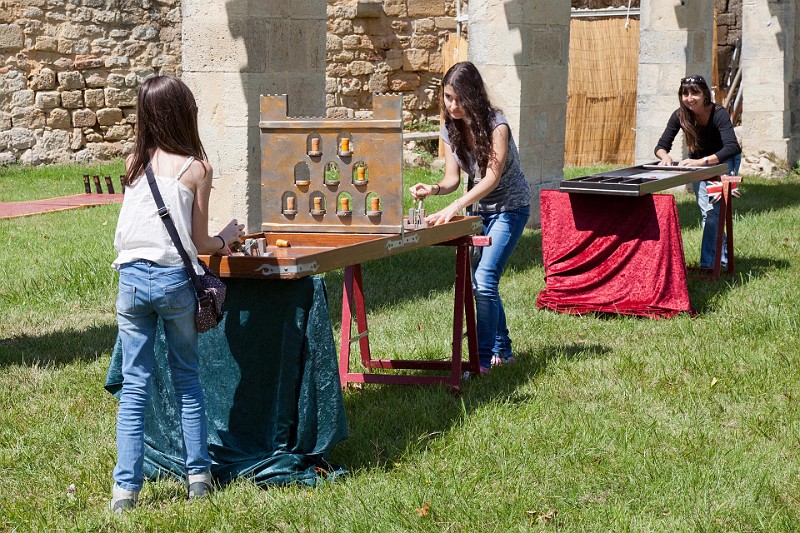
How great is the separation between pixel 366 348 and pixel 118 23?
10.8 m

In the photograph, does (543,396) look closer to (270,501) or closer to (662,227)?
(270,501)

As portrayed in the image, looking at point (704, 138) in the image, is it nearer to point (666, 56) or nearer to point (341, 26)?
point (666, 56)

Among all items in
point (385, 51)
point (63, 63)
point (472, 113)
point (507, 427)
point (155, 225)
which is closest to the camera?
point (155, 225)

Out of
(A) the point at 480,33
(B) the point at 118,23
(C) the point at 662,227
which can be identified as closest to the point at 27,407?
(C) the point at 662,227

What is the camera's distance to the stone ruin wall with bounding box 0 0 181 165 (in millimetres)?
14695

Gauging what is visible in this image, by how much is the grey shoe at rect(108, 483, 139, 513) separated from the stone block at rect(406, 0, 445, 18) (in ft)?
44.9

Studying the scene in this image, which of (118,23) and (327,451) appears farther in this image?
(118,23)

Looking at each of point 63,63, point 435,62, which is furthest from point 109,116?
point 435,62

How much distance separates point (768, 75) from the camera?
16.5 metres

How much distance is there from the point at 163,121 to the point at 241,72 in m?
3.64

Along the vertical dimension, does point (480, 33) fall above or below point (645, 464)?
above

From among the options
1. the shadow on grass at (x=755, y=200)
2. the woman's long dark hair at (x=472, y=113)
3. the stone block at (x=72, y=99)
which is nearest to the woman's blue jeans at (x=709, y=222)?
the shadow on grass at (x=755, y=200)

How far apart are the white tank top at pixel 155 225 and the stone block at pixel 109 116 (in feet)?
39.1

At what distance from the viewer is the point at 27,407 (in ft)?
17.6
